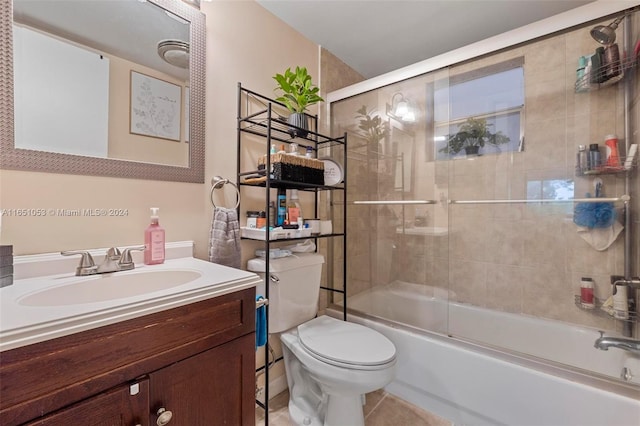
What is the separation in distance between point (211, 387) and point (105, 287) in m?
0.47

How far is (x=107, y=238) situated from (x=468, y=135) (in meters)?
2.19

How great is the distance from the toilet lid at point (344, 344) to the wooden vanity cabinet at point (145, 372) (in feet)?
1.31

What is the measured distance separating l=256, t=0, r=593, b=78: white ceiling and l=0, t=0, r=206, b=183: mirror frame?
0.57 meters

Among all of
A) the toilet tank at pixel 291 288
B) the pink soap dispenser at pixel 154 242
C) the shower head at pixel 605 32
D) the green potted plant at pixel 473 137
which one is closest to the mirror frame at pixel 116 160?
the pink soap dispenser at pixel 154 242

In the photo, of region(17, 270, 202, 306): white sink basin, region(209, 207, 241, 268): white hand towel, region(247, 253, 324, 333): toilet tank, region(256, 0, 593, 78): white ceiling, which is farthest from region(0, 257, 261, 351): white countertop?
region(256, 0, 593, 78): white ceiling

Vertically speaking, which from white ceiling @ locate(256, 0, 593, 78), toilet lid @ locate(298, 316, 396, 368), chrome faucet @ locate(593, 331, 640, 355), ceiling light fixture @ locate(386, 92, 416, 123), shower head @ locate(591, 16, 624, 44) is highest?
white ceiling @ locate(256, 0, 593, 78)

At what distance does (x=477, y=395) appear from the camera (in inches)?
53.1

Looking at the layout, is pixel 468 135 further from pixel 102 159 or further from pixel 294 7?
pixel 102 159

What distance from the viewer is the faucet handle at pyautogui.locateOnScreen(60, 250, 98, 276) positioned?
34.4 inches

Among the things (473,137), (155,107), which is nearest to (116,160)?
(155,107)

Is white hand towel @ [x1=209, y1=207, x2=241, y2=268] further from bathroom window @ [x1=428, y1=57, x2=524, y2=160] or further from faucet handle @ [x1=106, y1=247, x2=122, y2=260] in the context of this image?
bathroom window @ [x1=428, y1=57, x2=524, y2=160]

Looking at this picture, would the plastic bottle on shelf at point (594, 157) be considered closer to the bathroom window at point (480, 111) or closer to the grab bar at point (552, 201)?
the grab bar at point (552, 201)

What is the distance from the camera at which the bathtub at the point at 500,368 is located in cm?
112

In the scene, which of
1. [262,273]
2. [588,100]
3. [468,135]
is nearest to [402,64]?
[468,135]
